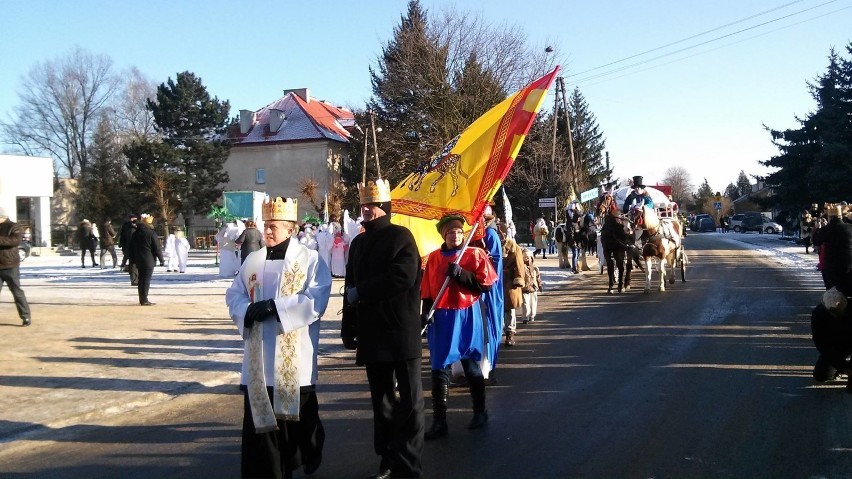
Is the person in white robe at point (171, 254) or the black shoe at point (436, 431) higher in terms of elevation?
the person in white robe at point (171, 254)

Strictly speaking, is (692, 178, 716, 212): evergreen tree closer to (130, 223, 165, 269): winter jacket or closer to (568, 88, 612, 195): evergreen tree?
(568, 88, 612, 195): evergreen tree

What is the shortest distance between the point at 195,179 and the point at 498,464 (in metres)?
55.8

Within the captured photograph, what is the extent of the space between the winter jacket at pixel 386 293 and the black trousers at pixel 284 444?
1.80 ft

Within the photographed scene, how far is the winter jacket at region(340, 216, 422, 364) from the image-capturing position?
15.9 feet

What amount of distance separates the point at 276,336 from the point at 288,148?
2194 inches

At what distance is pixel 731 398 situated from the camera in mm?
6902

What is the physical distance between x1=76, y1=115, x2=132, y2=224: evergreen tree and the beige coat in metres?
51.9

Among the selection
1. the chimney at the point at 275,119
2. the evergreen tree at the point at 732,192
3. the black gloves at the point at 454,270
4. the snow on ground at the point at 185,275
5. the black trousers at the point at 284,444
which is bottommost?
the black trousers at the point at 284,444

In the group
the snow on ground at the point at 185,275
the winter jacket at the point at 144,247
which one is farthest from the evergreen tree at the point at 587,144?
the winter jacket at the point at 144,247

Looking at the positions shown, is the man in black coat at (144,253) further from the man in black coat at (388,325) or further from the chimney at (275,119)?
the chimney at (275,119)

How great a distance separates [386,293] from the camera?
15.9 feet

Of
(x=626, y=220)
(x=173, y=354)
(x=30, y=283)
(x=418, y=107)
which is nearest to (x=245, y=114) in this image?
(x=418, y=107)

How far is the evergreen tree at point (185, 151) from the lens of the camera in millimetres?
54719

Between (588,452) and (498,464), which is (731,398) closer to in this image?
(588,452)
